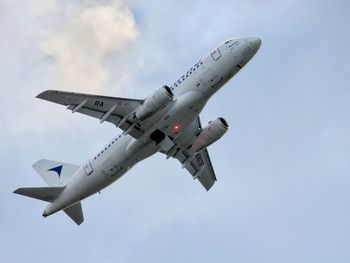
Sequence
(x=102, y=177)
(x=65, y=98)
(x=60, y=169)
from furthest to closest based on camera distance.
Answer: (x=60, y=169)
(x=102, y=177)
(x=65, y=98)

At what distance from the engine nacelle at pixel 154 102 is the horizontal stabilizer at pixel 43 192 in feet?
36.1

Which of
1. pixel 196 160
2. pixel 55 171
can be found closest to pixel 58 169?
pixel 55 171

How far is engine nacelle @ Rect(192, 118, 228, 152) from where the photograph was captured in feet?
195

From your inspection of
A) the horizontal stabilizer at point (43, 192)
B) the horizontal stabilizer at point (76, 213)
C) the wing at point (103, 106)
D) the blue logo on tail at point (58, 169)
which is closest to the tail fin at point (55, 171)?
the blue logo on tail at point (58, 169)

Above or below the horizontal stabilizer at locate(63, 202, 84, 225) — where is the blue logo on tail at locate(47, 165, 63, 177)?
above

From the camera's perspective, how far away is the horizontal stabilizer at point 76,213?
206 feet

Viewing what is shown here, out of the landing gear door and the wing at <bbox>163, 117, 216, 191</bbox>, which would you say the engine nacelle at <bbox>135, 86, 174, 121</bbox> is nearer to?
the wing at <bbox>163, 117, 216, 191</bbox>

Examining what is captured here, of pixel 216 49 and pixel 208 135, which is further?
pixel 208 135

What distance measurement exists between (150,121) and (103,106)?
152 inches

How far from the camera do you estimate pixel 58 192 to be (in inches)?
2368

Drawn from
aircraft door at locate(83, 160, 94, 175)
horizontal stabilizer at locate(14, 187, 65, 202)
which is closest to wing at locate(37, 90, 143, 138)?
aircraft door at locate(83, 160, 94, 175)

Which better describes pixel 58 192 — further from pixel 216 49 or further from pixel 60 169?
pixel 216 49

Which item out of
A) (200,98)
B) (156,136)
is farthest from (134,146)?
(200,98)

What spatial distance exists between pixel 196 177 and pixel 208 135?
791 centimetres
